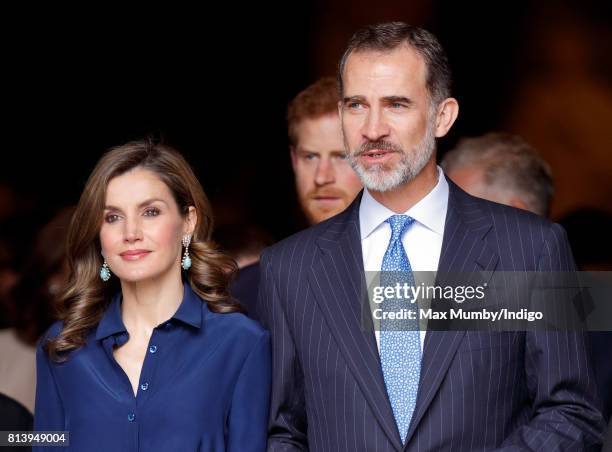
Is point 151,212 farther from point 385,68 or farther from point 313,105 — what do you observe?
point 313,105

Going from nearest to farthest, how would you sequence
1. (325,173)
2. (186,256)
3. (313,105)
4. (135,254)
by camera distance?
(135,254) → (186,256) → (325,173) → (313,105)

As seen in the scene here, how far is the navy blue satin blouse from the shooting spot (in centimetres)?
A: 325

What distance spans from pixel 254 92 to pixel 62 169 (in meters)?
1.12

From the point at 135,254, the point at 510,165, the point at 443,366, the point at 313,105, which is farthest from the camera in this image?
the point at 510,165

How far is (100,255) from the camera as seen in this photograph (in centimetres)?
353

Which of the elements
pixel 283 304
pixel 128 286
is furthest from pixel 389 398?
pixel 128 286

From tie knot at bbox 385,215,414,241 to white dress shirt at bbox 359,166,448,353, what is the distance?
1cm

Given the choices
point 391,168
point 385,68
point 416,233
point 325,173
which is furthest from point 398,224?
point 325,173

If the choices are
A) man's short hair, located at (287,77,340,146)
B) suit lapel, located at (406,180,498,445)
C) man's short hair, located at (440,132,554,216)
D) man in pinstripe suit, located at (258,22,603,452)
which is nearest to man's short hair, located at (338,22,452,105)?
man in pinstripe suit, located at (258,22,603,452)

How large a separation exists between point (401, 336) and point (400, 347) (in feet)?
0.11

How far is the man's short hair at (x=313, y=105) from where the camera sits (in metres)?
4.45

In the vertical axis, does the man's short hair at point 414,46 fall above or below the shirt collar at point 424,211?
above

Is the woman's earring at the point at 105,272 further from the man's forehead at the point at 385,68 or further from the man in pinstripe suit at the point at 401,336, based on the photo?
the man's forehead at the point at 385,68

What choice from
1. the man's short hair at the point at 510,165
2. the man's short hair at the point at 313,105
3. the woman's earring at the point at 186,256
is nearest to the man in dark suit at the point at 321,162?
the man's short hair at the point at 313,105
